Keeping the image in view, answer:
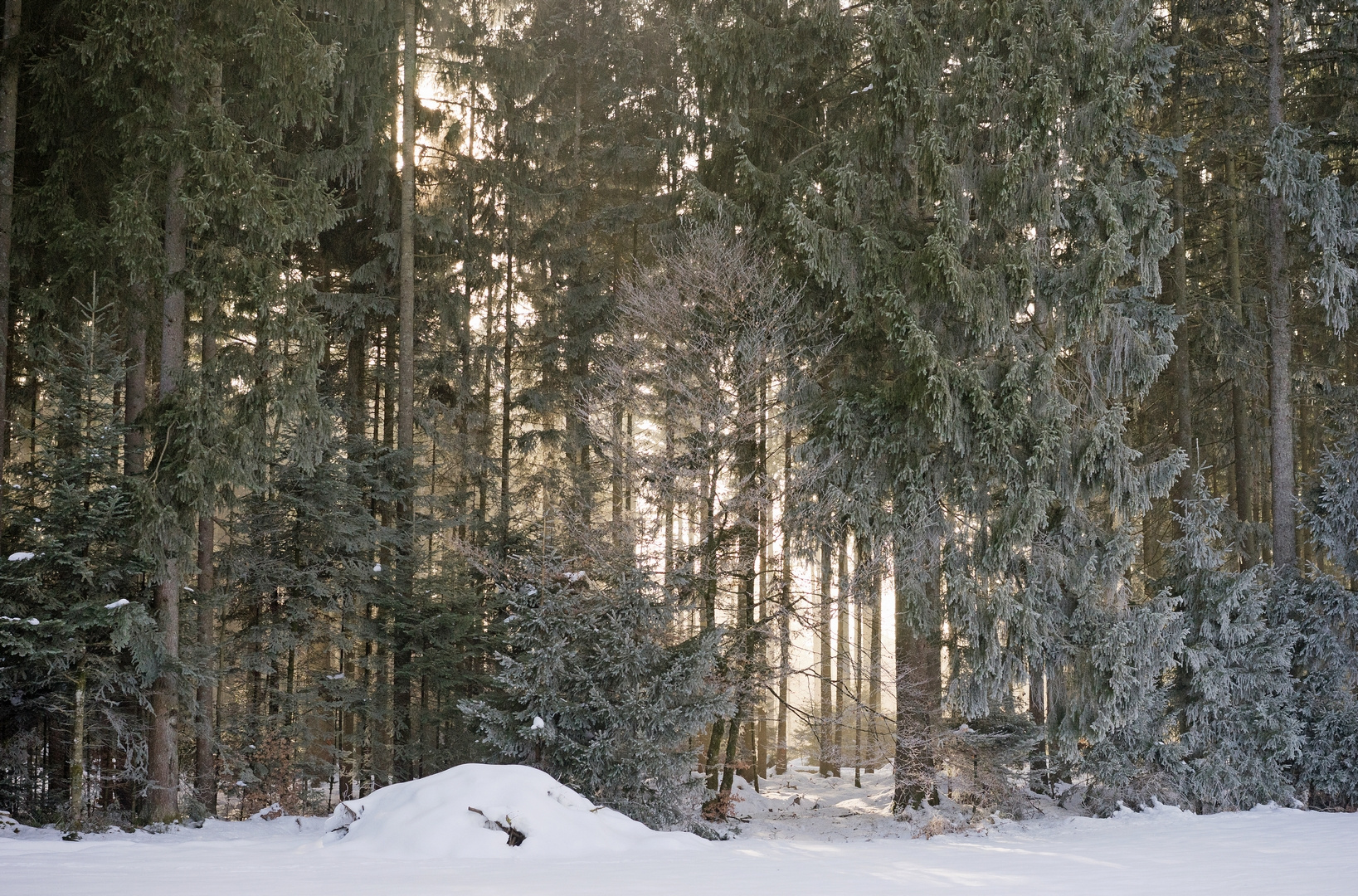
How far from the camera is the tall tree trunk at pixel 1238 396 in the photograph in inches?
616

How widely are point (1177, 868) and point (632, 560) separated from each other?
5863mm

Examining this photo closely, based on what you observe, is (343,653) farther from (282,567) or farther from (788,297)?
→ (788,297)

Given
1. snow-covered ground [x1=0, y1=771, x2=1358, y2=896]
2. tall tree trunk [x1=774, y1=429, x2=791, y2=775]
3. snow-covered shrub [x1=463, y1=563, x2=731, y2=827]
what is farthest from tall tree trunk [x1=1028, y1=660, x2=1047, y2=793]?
Answer: snow-covered shrub [x1=463, y1=563, x2=731, y2=827]

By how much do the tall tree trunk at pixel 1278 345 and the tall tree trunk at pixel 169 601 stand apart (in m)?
14.5

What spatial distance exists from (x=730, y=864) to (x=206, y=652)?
6852 mm

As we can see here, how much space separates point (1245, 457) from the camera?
682 inches

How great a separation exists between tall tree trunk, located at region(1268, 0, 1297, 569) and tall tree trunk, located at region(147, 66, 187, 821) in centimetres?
1447

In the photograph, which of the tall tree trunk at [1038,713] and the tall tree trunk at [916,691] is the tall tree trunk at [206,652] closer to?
the tall tree trunk at [916,691]

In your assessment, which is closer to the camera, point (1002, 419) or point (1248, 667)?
point (1002, 419)

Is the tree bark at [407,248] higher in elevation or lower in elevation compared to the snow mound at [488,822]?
higher

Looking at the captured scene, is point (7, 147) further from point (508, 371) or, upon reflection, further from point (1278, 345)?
point (1278, 345)

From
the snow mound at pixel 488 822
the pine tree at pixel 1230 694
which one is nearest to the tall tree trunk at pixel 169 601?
the snow mound at pixel 488 822

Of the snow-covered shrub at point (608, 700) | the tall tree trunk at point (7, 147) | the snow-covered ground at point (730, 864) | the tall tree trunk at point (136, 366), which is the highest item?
the tall tree trunk at point (7, 147)

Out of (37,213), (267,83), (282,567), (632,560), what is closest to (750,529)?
(632,560)
